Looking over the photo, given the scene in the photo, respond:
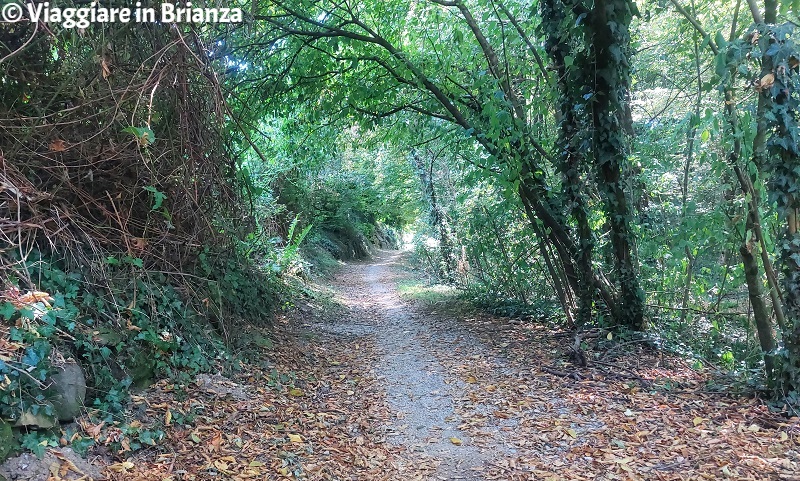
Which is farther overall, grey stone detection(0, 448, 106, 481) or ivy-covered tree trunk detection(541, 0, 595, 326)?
ivy-covered tree trunk detection(541, 0, 595, 326)

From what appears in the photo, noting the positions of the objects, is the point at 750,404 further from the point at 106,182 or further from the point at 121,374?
the point at 106,182

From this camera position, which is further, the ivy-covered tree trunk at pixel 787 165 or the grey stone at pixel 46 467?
the ivy-covered tree trunk at pixel 787 165

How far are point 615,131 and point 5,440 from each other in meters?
6.66

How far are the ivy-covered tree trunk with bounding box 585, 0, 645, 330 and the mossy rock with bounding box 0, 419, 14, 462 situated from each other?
6.43 m

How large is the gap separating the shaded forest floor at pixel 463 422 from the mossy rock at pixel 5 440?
62 centimetres

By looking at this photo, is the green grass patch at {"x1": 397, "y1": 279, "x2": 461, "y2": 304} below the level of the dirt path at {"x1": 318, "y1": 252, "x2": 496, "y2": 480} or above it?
below

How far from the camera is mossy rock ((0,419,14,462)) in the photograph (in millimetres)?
2881

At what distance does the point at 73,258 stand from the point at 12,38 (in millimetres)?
2074

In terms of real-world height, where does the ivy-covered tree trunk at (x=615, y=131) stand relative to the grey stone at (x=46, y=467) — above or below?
above

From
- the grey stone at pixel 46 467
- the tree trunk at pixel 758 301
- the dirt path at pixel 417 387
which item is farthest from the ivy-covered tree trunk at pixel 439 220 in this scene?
the grey stone at pixel 46 467

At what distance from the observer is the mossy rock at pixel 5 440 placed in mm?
2881

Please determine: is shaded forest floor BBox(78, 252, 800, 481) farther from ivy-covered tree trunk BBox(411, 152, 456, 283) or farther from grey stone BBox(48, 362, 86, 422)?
ivy-covered tree trunk BBox(411, 152, 456, 283)

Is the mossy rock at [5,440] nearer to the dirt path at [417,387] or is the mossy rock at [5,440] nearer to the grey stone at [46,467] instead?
the grey stone at [46,467]

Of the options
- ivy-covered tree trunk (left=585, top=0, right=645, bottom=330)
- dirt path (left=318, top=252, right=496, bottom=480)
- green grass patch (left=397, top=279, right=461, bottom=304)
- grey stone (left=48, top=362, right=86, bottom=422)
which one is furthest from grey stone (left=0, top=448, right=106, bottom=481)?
green grass patch (left=397, top=279, right=461, bottom=304)
